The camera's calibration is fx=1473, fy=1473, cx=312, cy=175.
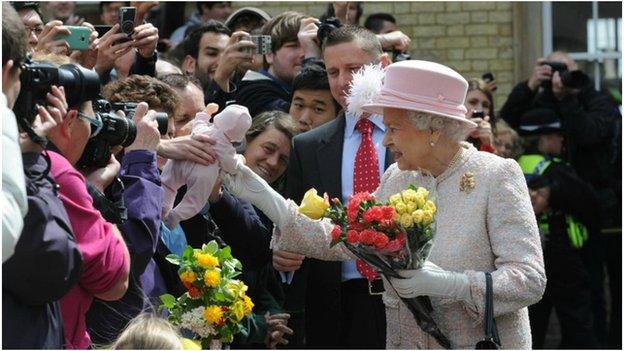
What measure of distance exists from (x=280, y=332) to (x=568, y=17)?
6.20m

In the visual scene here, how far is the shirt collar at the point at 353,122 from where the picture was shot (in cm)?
650

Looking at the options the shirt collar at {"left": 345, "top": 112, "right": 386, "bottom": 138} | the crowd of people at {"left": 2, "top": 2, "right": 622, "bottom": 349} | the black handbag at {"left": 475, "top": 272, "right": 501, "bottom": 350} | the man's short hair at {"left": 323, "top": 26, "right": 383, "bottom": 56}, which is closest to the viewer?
the crowd of people at {"left": 2, "top": 2, "right": 622, "bottom": 349}

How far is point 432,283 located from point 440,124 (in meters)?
0.62

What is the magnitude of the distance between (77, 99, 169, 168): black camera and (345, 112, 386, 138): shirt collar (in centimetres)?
188

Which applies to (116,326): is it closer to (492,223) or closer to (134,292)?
(134,292)

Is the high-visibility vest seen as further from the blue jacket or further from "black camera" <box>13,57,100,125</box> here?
the blue jacket

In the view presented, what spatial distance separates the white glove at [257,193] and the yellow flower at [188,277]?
16.6 inches

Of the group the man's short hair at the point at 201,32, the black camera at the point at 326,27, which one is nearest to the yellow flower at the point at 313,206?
the black camera at the point at 326,27

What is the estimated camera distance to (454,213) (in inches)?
204

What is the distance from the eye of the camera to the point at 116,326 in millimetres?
5023

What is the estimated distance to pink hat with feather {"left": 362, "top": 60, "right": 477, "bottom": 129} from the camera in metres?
5.20

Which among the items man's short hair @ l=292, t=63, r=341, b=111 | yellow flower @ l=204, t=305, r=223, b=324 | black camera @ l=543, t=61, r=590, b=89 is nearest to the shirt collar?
man's short hair @ l=292, t=63, r=341, b=111

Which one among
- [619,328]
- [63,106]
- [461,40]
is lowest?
[619,328]

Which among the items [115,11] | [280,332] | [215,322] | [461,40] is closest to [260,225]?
[280,332]
